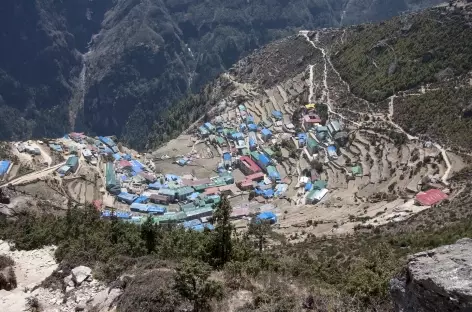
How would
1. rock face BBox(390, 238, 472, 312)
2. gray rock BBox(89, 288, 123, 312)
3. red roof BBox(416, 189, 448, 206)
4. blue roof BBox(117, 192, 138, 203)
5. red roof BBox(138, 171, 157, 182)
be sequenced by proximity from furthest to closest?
red roof BBox(138, 171, 157, 182), blue roof BBox(117, 192, 138, 203), red roof BBox(416, 189, 448, 206), gray rock BBox(89, 288, 123, 312), rock face BBox(390, 238, 472, 312)

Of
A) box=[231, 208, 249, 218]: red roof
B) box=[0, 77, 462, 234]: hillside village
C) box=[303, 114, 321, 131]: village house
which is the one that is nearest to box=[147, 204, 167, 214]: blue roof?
box=[0, 77, 462, 234]: hillside village

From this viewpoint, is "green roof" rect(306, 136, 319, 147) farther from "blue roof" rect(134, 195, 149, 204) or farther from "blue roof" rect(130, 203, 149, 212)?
"blue roof" rect(130, 203, 149, 212)

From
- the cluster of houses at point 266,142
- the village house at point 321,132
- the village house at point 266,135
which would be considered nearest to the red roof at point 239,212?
the cluster of houses at point 266,142

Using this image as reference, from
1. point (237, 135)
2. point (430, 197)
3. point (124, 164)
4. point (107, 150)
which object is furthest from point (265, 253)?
point (107, 150)

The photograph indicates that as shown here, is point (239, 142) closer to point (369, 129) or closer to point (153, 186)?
point (153, 186)

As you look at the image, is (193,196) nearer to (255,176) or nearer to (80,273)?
(255,176)

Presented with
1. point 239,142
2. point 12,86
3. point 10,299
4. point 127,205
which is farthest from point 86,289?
point 12,86
